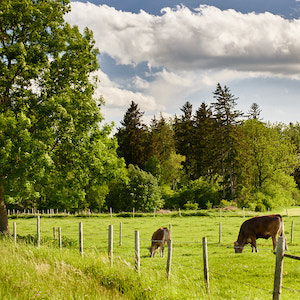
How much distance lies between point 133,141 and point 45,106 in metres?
56.4

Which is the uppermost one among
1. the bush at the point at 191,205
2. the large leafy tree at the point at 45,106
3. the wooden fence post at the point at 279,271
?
the large leafy tree at the point at 45,106

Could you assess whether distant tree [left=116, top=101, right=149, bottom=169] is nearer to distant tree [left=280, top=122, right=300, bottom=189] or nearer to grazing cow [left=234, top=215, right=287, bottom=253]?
distant tree [left=280, top=122, right=300, bottom=189]

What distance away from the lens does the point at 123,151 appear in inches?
2987

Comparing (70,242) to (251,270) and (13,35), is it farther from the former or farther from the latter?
(13,35)

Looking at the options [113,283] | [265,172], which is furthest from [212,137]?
[113,283]

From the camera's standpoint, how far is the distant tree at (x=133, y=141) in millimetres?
74500

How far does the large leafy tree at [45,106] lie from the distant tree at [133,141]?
52362 millimetres

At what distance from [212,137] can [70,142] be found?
4929cm

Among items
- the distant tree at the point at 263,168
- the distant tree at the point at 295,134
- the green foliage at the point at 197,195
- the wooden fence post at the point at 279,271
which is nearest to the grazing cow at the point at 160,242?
the wooden fence post at the point at 279,271

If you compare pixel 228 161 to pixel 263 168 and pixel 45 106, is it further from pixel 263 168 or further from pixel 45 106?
pixel 45 106

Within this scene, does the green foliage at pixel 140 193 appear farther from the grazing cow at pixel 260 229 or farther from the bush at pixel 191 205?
the grazing cow at pixel 260 229

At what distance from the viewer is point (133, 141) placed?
245ft

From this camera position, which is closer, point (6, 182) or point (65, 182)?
point (6, 182)

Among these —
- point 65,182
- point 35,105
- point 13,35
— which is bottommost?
point 65,182
